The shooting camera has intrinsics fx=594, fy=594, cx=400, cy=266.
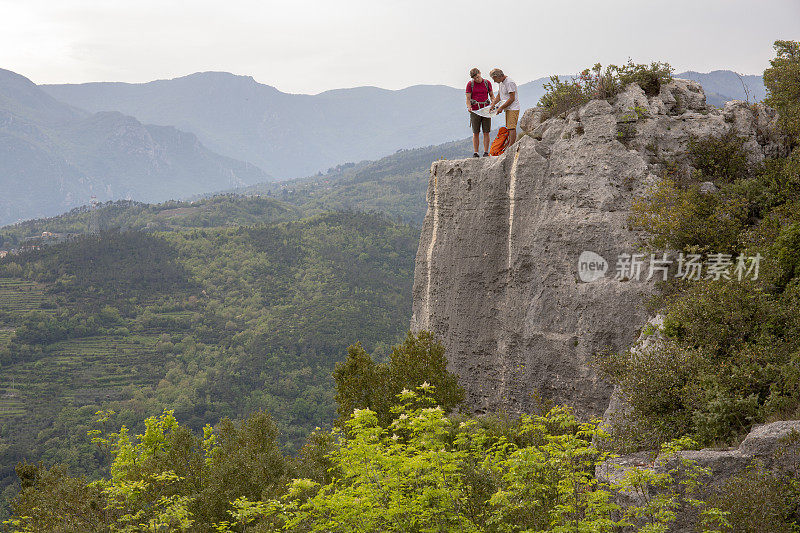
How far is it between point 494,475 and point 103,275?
13621 centimetres

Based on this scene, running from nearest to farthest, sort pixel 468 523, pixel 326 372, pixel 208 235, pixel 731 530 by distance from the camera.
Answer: pixel 731 530 < pixel 468 523 < pixel 326 372 < pixel 208 235

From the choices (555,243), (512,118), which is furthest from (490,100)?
(555,243)

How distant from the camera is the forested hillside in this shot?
289ft

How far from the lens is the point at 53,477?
1683cm

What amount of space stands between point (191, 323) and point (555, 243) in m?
116

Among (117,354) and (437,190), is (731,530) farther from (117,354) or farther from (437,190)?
(117,354)

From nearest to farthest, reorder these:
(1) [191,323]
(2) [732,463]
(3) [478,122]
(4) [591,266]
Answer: (2) [732,463] → (4) [591,266] → (3) [478,122] → (1) [191,323]

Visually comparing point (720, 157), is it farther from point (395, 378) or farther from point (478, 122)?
point (395, 378)

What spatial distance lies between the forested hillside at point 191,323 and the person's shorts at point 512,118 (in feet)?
219

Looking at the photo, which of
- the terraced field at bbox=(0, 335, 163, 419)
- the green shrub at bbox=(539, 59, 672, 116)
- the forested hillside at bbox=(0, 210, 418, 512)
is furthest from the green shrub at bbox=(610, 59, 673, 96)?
the terraced field at bbox=(0, 335, 163, 419)

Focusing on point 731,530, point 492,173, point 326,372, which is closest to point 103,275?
point 326,372

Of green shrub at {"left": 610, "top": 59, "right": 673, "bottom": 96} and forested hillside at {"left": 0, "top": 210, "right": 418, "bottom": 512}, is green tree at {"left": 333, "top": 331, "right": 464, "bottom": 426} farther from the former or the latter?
forested hillside at {"left": 0, "top": 210, "right": 418, "bottom": 512}

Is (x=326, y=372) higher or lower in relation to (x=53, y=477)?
lower

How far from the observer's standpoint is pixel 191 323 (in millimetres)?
119562
